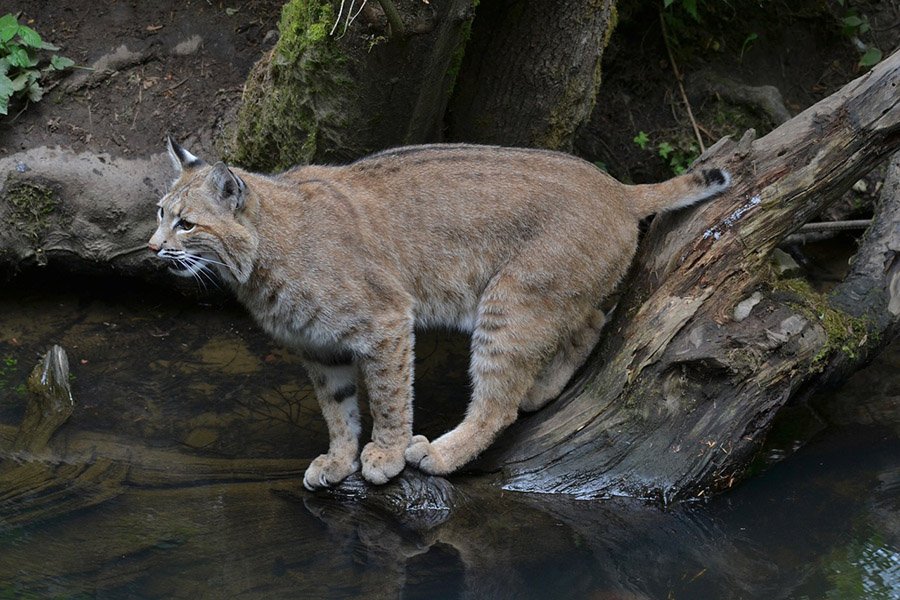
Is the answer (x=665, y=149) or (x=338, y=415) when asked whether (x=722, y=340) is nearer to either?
(x=338, y=415)

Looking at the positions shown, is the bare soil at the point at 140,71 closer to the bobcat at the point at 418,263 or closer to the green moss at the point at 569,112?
the bobcat at the point at 418,263

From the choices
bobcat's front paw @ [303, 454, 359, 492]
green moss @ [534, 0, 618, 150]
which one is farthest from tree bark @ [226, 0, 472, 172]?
bobcat's front paw @ [303, 454, 359, 492]

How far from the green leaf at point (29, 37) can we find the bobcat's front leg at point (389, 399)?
352 centimetres

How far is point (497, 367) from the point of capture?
5184 mm

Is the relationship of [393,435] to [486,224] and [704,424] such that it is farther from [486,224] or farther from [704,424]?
[704,424]

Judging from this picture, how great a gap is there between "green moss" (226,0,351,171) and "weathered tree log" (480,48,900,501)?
2.02 metres

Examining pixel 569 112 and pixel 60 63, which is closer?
pixel 569 112

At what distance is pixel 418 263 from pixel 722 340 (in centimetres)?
156

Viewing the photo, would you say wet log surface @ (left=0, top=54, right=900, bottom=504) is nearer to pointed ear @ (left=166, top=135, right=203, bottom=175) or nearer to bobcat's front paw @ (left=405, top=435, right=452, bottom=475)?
bobcat's front paw @ (left=405, top=435, right=452, bottom=475)

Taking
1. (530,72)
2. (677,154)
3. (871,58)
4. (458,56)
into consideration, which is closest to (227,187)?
(458,56)

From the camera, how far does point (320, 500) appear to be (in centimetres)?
508

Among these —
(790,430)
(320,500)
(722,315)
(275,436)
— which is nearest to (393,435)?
(320,500)

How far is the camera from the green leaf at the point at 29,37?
675cm

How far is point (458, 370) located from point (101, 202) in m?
2.58
